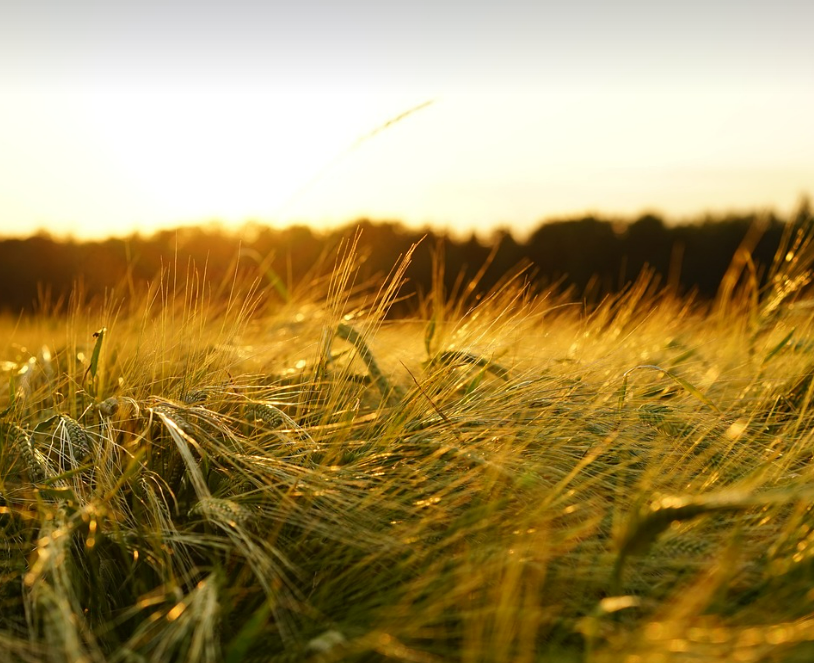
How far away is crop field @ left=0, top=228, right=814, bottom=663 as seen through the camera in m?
0.96

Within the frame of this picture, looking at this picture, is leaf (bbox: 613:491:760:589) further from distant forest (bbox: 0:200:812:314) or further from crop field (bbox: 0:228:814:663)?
distant forest (bbox: 0:200:812:314)

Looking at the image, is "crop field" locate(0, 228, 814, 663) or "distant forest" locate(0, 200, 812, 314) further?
"distant forest" locate(0, 200, 812, 314)

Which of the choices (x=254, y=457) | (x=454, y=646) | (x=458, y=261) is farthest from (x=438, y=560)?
(x=458, y=261)

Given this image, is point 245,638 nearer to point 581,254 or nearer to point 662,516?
point 662,516

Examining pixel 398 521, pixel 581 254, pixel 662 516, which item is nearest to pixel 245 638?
pixel 398 521

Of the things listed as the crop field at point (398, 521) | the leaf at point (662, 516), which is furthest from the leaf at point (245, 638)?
the leaf at point (662, 516)

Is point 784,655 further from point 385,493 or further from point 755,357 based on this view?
point 755,357

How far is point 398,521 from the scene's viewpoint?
1.25 meters

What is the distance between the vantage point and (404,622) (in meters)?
1.05

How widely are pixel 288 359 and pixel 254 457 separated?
2.76ft

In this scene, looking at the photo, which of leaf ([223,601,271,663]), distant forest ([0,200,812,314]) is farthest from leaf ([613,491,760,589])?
distant forest ([0,200,812,314])

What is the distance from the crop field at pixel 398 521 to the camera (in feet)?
3.14

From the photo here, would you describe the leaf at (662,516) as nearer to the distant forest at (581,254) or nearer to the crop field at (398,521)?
the crop field at (398,521)

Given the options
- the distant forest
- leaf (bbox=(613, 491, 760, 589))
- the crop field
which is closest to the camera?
leaf (bbox=(613, 491, 760, 589))
